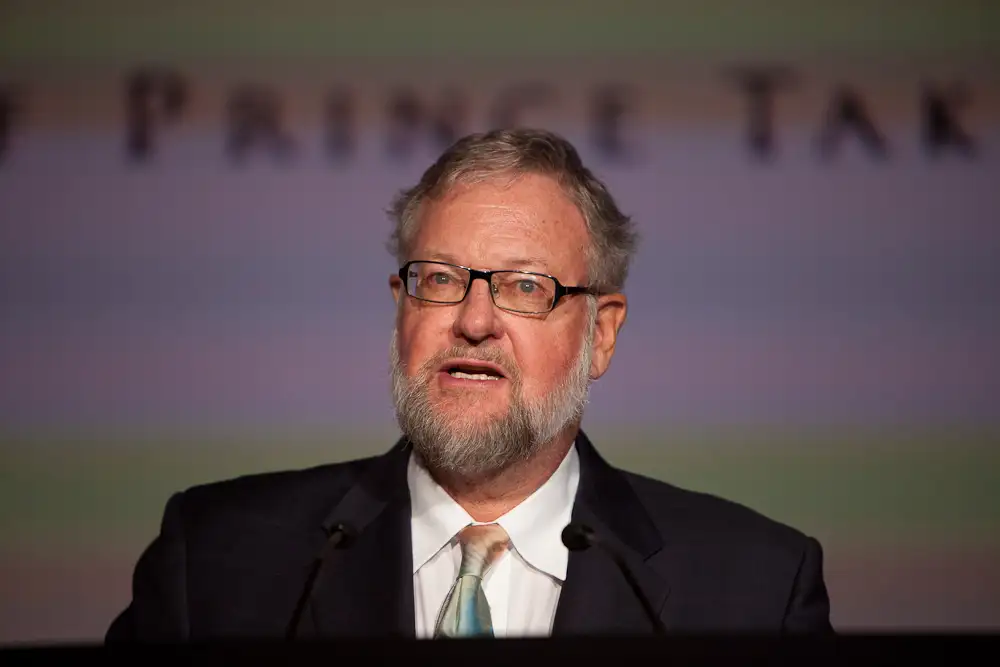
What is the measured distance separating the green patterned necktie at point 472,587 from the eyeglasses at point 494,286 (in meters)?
0.45

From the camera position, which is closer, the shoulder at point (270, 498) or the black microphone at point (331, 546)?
the black microphone at point (331, 546)

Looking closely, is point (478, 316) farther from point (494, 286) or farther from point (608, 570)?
point (608, 570)

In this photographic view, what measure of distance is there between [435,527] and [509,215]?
641 mm

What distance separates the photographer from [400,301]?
237 cm

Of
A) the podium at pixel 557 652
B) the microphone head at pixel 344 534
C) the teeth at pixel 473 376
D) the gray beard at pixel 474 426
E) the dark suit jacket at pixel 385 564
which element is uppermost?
the teeth at pixel 473 376

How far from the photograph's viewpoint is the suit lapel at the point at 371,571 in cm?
217

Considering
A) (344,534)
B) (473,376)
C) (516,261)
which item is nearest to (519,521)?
(473,376)

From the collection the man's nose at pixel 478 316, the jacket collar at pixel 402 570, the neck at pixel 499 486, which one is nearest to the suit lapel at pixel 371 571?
the jacket collar at pixel 402 570

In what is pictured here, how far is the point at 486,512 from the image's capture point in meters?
2.35

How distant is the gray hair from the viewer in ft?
7.68

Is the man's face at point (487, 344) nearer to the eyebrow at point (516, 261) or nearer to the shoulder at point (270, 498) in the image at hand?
the eyebrow at point (516, 261)

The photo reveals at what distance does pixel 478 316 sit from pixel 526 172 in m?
0.35

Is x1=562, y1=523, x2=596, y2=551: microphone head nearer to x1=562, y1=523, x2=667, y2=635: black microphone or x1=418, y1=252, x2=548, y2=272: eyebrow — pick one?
x1=562, y1=523, x2=667, y2=635: black microphone

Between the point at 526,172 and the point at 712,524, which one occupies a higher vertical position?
the point at 526,172
